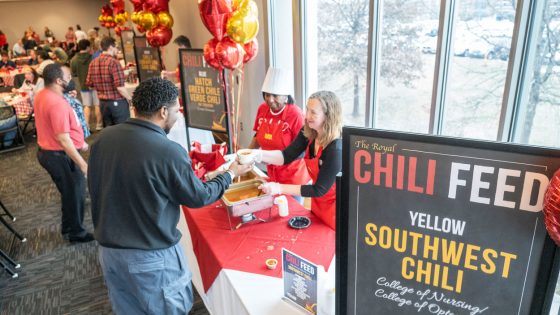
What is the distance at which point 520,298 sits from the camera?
2.48ft

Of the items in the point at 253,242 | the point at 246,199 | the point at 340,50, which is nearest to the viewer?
the point at 253,242

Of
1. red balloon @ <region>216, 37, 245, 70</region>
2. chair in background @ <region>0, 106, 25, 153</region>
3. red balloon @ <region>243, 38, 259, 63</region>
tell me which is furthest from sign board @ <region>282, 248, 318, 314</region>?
chair in background @ <region>0, 106, 25, 153</region>

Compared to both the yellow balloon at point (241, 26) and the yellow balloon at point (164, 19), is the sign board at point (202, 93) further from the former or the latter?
the yellow balloon at point (164, 19)

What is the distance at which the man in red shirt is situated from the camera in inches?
105

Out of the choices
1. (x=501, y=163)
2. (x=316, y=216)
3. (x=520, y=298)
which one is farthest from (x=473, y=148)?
(x=316, y=216)

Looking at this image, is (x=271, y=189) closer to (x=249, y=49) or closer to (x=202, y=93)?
(x=249, y=49)

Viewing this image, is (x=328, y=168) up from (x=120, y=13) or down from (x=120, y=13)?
down

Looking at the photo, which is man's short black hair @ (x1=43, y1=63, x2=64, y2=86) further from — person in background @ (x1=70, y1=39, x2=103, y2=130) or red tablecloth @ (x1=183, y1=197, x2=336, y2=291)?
person in background @ (x1=70, y1=39, x2=103, y2=130)

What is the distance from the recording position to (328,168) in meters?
1.84

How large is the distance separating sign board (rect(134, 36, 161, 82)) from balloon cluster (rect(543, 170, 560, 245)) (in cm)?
501

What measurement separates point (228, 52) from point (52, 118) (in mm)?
1299

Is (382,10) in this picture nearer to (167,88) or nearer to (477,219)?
(167,88)

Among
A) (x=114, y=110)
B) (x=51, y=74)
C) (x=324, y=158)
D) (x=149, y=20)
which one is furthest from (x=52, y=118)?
(x=114, y=110)

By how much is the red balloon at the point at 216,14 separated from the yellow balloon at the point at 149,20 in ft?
7.18
